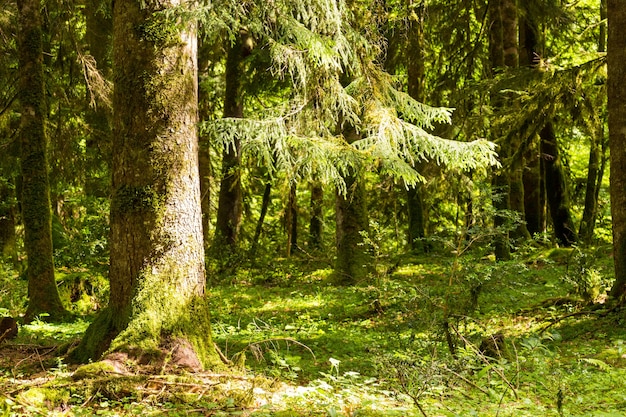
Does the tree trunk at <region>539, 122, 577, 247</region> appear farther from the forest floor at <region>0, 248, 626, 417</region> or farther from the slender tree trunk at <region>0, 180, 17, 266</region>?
the slender tree trunk at <region>0, 180, 17, 266</region>

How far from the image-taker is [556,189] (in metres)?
16.2

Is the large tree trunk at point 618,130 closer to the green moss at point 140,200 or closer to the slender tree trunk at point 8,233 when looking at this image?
the green moss at point 140,200

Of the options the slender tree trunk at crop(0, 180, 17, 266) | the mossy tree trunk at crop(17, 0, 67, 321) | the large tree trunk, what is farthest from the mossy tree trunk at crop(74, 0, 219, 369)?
the slender tree trunk at crop(0, 180, 17, 266)

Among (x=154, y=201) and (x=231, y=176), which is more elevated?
(x=231, y=176)

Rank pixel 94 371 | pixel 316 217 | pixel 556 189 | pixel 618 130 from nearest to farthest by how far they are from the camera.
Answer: pixel 94 371
pixel 618 130
pixel 556 189
pixel 316 217

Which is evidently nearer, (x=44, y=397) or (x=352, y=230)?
(x=44, y=397)

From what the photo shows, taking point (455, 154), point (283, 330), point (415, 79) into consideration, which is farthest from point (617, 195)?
point (415, 79)

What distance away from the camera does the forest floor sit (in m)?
4.44

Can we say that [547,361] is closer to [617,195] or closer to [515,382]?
[515,382]

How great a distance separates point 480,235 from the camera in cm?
621

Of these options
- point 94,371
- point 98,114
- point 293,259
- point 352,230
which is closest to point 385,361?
point 94,371

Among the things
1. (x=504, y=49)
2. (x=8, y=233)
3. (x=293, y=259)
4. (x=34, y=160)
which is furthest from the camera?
(x=8, y=233)

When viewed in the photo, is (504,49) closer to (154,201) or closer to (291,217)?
(291,217)

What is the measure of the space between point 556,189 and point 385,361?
1263 cm
